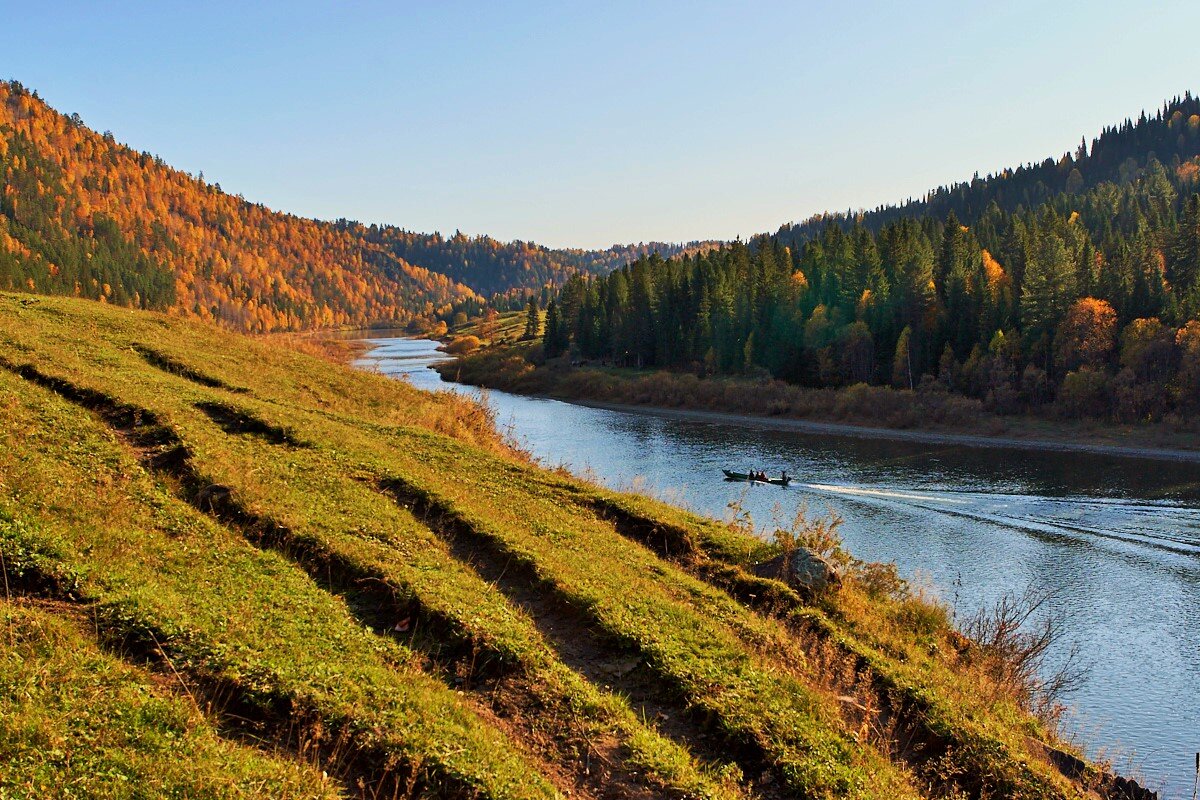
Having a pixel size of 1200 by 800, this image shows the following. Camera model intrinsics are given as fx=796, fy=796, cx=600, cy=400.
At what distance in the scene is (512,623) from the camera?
11.8m

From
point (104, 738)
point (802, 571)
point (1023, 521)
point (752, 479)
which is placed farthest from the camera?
point (752, 479)

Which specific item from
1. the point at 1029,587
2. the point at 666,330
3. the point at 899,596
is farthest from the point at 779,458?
the point at 666,330

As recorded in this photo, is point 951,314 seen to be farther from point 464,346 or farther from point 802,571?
point 464,346

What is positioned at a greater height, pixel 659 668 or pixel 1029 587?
pixel 659 668

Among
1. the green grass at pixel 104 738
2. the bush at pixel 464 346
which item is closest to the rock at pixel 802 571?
the green grass at pixel 104 738

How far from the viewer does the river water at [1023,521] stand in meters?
22.8

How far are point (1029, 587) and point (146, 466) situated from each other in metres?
A: 32.5

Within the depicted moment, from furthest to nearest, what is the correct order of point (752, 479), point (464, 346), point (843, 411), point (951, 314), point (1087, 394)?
point (464, 346) < point (951, 314) < point (843, 411) < point (1087, 394) < point (752, 479)

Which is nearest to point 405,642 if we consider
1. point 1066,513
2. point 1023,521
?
point 1023,521

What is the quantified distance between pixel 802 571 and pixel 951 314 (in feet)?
276

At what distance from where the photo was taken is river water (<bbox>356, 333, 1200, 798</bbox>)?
22.8 m

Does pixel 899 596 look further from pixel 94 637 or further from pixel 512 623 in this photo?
pixel 94 637

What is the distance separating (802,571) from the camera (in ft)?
55.3

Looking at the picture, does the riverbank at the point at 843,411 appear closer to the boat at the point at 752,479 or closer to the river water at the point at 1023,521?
the river water at the point at 1023,521
